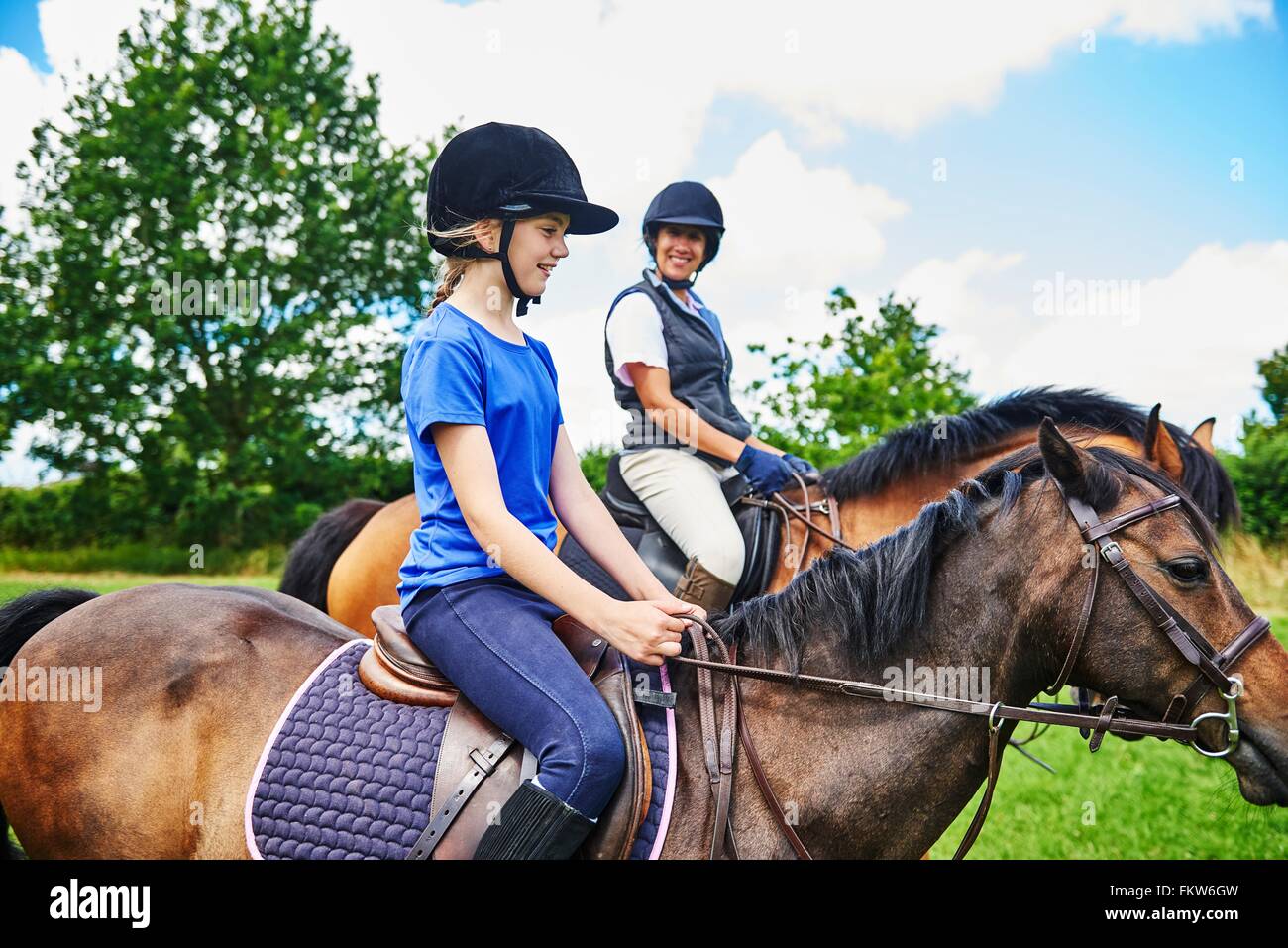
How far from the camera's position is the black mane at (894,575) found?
222 cm

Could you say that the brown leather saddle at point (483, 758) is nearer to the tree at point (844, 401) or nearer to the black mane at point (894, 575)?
the black mane at point (894, 575)

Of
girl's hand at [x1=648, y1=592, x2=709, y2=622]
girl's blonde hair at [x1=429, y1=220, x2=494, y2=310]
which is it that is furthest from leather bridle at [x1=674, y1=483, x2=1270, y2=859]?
girl's blonde hair at [x1=429, y1=220, x2=494, y2=310]

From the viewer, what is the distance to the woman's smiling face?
16.7ft

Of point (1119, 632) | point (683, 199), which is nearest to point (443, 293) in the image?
point (1119, 632)

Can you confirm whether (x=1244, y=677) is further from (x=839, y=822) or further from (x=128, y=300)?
(x=128, y=300)

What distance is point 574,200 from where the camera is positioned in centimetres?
230

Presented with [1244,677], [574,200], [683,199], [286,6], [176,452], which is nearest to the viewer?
[1244,677]

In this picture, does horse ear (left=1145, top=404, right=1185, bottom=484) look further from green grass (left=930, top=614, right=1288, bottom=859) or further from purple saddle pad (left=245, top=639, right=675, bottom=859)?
purple saddle pad (left=245, top=639, right=675, bottom=859)

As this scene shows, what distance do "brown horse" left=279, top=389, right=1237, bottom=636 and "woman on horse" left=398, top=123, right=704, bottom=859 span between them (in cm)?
199

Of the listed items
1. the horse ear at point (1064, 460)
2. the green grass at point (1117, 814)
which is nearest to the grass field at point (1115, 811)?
the green grass at point (1117, 814)

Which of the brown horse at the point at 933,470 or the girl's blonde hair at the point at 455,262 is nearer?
the girl's blonde hair at the point at 455,262

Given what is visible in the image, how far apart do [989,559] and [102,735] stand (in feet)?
8.12

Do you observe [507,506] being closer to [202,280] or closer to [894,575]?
[894,575]

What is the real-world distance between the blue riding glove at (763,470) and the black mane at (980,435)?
0.85 feet
